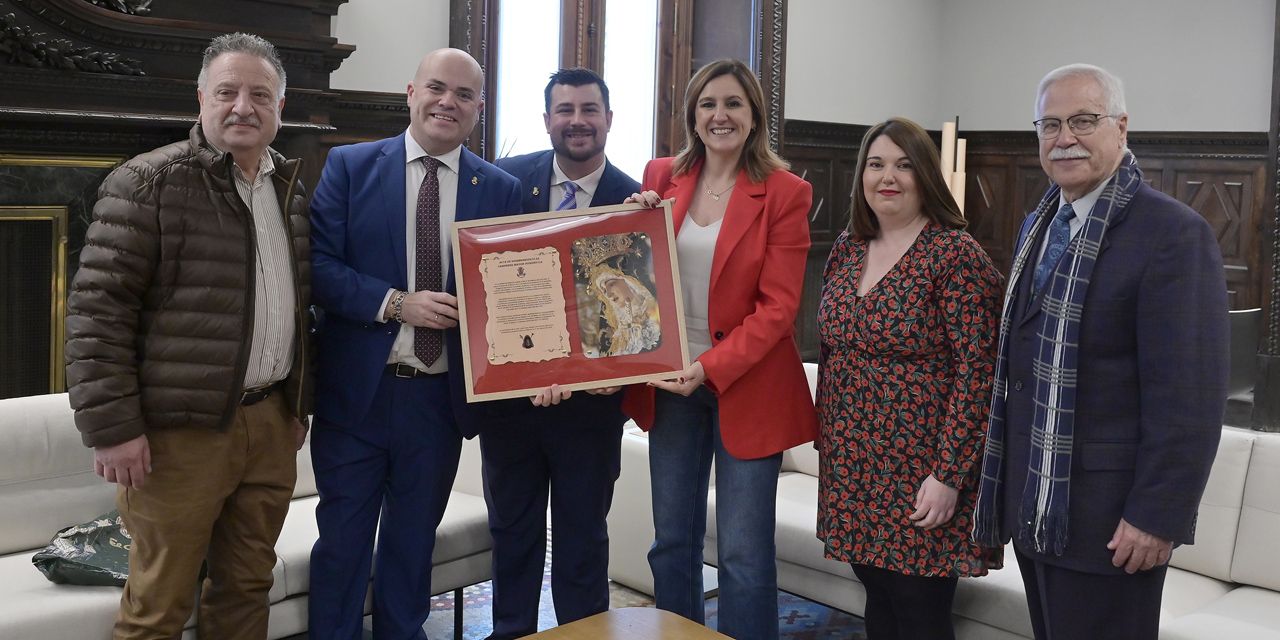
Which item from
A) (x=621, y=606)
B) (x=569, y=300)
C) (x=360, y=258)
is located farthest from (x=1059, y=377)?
(x=621, y=606)

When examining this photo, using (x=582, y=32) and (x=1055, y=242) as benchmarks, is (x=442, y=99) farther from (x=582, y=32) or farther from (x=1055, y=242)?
(x=582, y=32)

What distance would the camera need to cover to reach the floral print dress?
208 cm

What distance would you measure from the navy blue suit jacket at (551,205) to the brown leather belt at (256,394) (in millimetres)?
504

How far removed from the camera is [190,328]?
7.02 ft

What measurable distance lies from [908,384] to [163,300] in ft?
4.87

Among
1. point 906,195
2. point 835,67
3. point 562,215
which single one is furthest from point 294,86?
point 835,67

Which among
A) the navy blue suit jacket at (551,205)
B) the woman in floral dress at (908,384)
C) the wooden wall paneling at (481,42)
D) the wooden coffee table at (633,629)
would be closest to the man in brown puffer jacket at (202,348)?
the navy blue suit jacket at (551,205)

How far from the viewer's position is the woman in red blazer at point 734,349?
2322mm

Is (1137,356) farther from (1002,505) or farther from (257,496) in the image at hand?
(257,496)

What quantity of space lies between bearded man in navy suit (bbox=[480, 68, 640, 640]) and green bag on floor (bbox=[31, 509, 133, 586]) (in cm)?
87

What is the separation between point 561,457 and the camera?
2.62m

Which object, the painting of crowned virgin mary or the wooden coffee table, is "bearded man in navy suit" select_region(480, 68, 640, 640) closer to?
the painting of crowned virgin mary

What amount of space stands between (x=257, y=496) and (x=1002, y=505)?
153cm

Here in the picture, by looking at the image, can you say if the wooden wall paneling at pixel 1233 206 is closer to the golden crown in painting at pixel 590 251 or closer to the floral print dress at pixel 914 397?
the floral print dress at pixel 914 397
